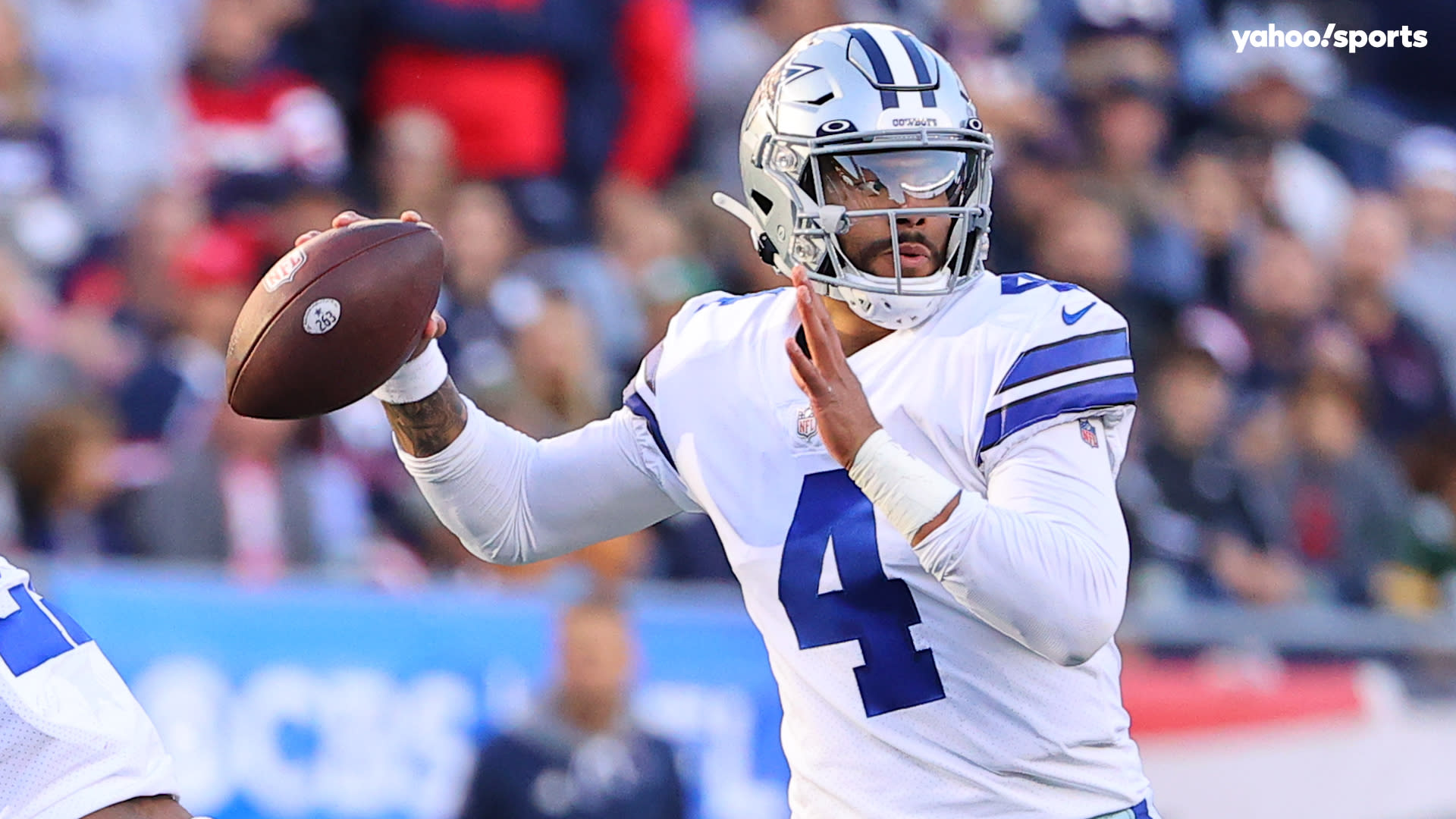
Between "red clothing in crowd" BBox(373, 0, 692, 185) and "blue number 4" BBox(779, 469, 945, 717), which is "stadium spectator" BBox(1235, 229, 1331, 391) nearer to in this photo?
"red clothing in crowd" BBox(373, 0, 692, 185)

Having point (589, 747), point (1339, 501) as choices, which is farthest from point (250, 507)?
point (1339, 501)

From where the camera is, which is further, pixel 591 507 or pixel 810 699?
pixel 591 507

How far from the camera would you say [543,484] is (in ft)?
11.0

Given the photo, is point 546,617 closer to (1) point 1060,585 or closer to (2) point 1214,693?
(2) point 1214,693

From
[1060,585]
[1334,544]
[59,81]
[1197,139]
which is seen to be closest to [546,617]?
[59,81]

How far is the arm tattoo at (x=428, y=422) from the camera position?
329 centimetres

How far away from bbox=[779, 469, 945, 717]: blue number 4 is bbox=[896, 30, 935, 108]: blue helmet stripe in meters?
0.59

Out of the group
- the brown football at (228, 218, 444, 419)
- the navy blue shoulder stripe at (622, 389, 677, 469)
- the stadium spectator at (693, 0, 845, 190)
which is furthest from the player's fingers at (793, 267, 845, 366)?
the stadium spectator at (693, 0, 845, 190)

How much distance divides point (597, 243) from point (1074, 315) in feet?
14.0

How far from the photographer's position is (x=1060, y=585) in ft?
8.93

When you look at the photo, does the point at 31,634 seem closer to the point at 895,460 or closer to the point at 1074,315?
the point at 895,460

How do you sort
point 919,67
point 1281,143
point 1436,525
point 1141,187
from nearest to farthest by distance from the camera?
1. point 919,67
2. point 1436,525
3. point 1141,187
4. point 1281,143

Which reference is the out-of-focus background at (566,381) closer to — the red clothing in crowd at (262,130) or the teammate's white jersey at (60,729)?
the red clothing in crowd at (262,130)

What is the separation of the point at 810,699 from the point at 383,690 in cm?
244
